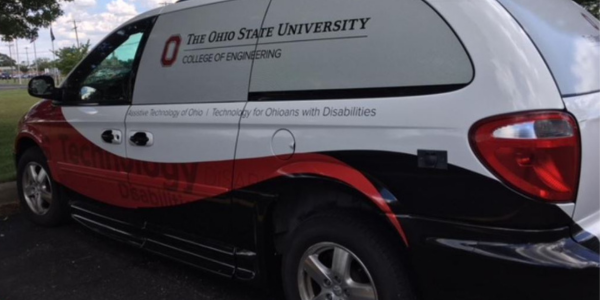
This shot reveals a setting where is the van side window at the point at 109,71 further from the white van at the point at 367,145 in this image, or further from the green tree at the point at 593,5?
the green tree at the point at 593,5

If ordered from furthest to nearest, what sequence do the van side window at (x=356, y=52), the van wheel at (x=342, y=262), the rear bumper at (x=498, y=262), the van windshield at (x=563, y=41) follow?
the van wheel at (x=342, y=262) < the van side window at (x=356, y=52) < the van windshield at (x=563, y=41) < the rear bumper at (x=498, y=262)

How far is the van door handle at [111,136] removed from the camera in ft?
12.1

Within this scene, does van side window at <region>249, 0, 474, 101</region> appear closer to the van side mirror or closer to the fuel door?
the fuel door

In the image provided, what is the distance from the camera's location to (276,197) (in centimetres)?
279

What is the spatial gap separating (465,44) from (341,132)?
68 centimetres

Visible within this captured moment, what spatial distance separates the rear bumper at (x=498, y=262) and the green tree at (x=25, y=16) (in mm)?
9446

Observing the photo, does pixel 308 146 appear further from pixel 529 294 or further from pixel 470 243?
pixel 529 294

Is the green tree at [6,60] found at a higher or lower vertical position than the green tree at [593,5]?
higher

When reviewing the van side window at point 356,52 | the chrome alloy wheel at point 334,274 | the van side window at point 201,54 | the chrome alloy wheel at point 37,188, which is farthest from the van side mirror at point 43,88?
the chrome alloy wheel at point 334,274

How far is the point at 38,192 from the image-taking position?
15.9ft

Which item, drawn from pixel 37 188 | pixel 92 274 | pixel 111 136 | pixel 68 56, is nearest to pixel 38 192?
pixel 37 188

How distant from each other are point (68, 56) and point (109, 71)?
50.7 m

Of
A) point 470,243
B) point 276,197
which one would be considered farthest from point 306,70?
point 470,243

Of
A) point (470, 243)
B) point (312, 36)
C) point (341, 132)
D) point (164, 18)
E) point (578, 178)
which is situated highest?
point (164, 18)
